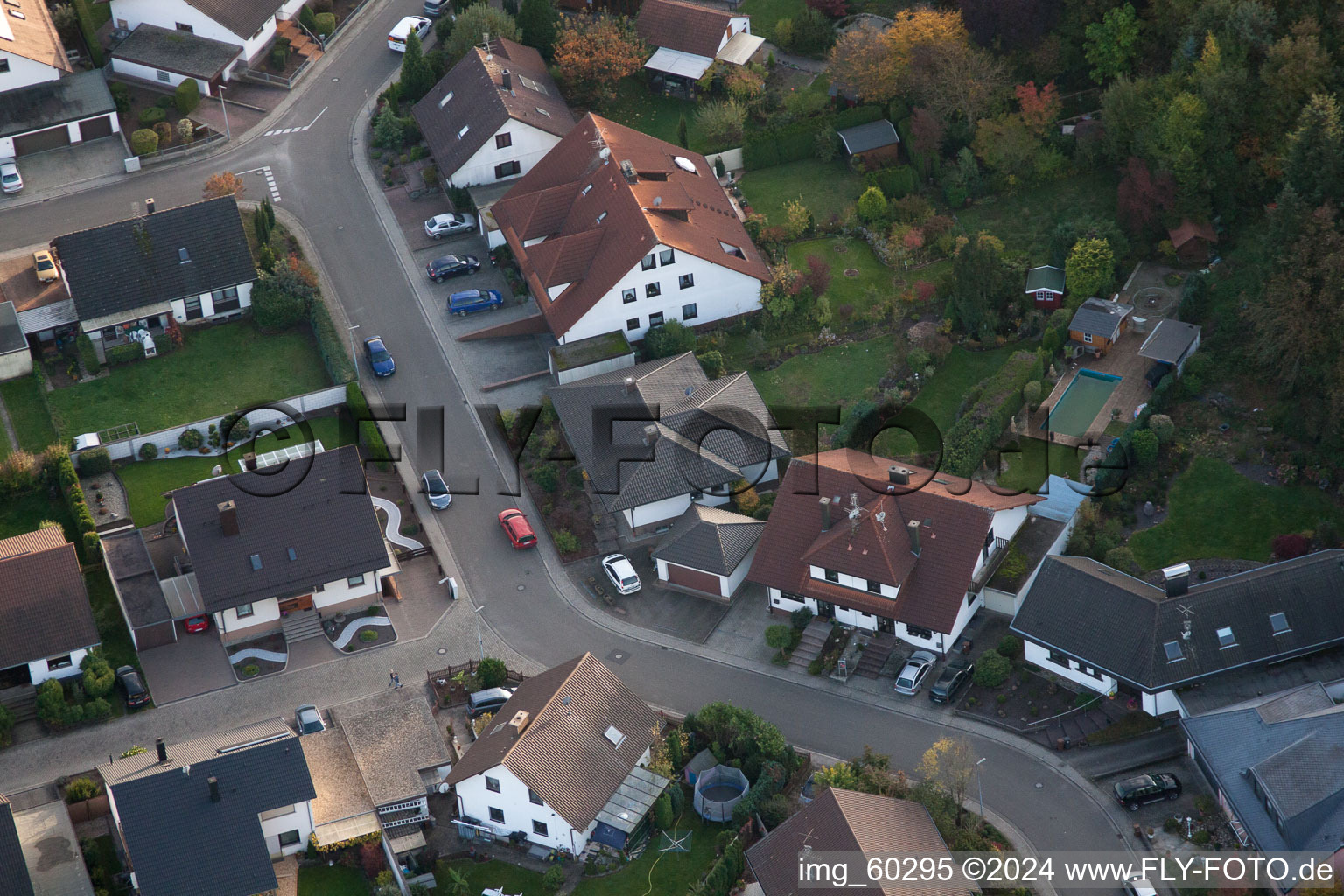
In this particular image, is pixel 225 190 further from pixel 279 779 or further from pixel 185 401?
pixel 279 779

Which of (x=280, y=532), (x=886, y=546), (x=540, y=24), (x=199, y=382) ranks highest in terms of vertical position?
(x=540, y=24)

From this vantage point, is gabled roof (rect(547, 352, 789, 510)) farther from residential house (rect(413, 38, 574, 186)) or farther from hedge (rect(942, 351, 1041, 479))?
residential house (rect(413, 38, 574, 186))

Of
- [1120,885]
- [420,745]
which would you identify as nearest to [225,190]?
[420,745]

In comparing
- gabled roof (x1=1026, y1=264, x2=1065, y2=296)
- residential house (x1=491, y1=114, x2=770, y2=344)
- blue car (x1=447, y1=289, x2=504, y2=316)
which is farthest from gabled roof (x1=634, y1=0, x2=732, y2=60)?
gabled roof (x1=1026, y1=264, x2=1065, y2=296)

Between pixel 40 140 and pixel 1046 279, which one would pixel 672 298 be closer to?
pixel 1046 279

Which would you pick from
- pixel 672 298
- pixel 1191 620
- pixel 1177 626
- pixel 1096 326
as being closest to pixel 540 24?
pixel 672 298

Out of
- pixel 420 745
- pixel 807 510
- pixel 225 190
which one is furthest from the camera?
pixel 225 190

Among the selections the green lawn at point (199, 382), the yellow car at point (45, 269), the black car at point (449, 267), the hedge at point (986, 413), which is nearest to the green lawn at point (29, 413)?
the green lawn at point (199, 382)

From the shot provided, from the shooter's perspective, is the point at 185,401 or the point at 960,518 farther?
the point at 185,401
